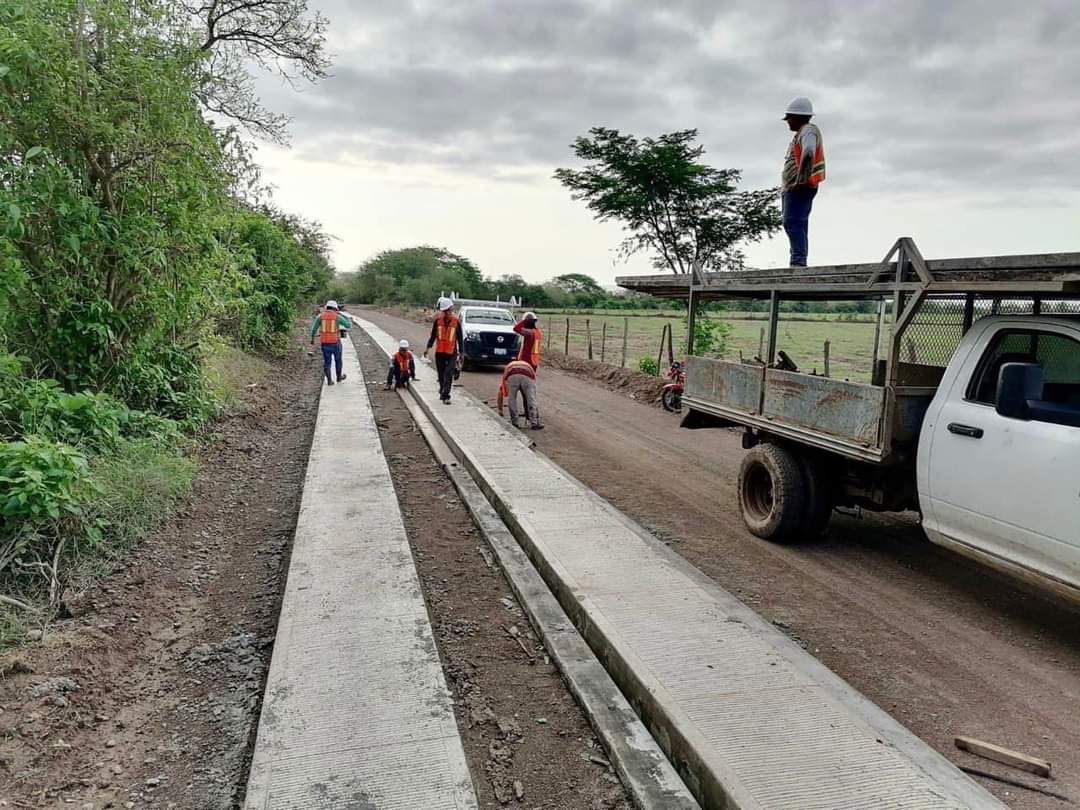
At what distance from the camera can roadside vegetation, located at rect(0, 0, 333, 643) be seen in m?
4.81

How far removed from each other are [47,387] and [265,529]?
2085 millimetres

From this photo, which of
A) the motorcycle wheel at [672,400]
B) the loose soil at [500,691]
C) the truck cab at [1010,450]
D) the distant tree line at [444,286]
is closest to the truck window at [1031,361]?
the truck cab at [1010,450]

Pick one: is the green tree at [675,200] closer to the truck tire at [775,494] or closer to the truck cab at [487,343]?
the truck cab at [487,343]

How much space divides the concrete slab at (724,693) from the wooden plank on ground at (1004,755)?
10.7 inches

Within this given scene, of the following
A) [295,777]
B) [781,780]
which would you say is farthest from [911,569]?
[295,777]

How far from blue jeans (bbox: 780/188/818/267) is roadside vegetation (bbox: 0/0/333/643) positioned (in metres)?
6.04

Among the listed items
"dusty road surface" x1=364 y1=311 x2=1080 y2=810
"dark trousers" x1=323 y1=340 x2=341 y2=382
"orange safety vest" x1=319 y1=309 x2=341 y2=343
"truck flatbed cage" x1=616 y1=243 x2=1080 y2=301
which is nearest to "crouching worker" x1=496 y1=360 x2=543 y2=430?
"dusty road surface" x1=364 y1=311 x2=1080 y2=810

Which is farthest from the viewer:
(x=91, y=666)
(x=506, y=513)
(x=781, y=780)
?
(x=506, y=513)

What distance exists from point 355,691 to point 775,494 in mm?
3764

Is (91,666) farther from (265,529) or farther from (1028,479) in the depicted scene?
(1028,479)

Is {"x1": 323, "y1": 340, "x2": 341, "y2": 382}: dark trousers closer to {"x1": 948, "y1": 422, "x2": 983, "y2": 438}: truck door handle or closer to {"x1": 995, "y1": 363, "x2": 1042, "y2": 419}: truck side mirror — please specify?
{"x1": 948, "y1": 422, "x2": 983, "y2": 438}: truck door handle

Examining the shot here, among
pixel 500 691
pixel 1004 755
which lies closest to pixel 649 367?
pixel 500 691

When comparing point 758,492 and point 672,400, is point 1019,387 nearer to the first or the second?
point 758,492

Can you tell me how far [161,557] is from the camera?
17.9 ft
